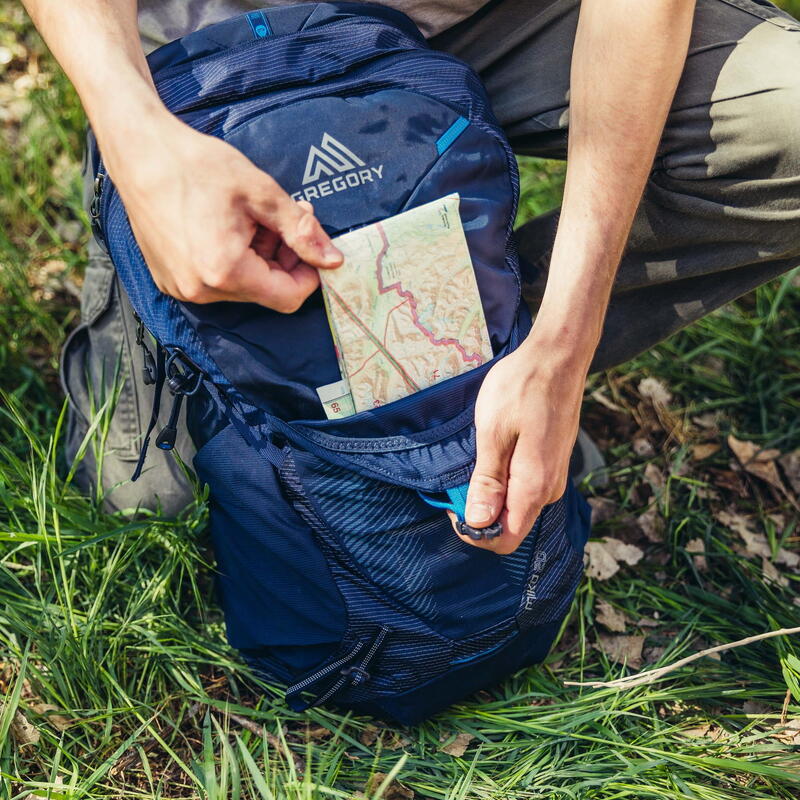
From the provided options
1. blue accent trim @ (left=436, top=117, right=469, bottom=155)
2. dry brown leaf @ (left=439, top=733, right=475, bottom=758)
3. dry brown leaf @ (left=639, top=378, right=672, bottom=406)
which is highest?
blue accent trim @ (left=436, top=117, right=469, bottom=155)

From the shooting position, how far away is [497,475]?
140 cm

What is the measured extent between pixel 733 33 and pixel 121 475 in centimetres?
163

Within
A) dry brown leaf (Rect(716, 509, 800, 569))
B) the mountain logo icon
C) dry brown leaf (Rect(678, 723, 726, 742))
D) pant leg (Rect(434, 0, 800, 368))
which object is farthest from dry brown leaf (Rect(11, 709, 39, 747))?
dry brown leaf (Rect(716, 509, 800, 569))

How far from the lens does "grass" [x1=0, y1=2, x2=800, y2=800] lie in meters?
1.50

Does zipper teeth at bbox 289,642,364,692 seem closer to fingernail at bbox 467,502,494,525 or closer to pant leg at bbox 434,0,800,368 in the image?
fingernail at bbox 467,502,494,525

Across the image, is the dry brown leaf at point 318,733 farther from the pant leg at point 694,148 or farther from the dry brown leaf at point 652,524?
the pant leg at point 694,148

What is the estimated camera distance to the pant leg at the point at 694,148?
1562 millimetres

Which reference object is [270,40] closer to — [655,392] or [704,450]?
[655,392]

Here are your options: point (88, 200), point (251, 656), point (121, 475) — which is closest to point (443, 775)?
point (251, 656)

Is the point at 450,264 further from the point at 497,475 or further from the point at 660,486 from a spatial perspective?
the point at 660,486

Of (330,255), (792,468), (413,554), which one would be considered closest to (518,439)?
(413,554)

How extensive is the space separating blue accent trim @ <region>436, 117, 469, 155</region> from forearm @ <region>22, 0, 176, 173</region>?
1.59ft

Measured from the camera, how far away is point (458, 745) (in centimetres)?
163

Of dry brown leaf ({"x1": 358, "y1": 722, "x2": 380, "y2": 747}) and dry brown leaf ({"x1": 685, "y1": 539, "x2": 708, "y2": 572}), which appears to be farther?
dry brown leaf ({"x1": 685, "y1": 539, "x2": 708, "y2": 572})
